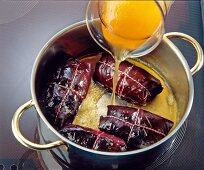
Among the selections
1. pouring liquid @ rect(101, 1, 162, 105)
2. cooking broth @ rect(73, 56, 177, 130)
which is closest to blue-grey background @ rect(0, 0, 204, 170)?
cooking broth @ rect(73, 56, 177, 130)

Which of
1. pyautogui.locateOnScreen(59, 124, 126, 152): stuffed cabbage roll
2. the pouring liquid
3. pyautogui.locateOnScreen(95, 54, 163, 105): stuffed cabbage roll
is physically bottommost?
pyautogui.locateOnScreen(59, 124, 126, 152): stuffed cabbage roll

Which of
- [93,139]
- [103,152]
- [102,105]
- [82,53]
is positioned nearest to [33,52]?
[82,53]

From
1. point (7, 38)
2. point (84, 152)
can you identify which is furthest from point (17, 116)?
point (7, 38)

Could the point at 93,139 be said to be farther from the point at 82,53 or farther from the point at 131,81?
the point at 82,53

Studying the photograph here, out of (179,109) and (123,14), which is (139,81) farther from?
(123,14)

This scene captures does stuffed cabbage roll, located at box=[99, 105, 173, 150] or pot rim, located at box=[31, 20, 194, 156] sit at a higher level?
A: pot rim, located at box=[31, 20, 194, 156]

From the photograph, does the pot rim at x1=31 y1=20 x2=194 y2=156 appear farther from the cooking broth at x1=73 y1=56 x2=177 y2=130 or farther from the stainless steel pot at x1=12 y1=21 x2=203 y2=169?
the cooking broth at x1=73 y1=56 x2=177 y2=130

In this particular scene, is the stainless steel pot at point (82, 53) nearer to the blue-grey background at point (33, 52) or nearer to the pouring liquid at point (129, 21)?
the blue-grey background at point (33, 52)
